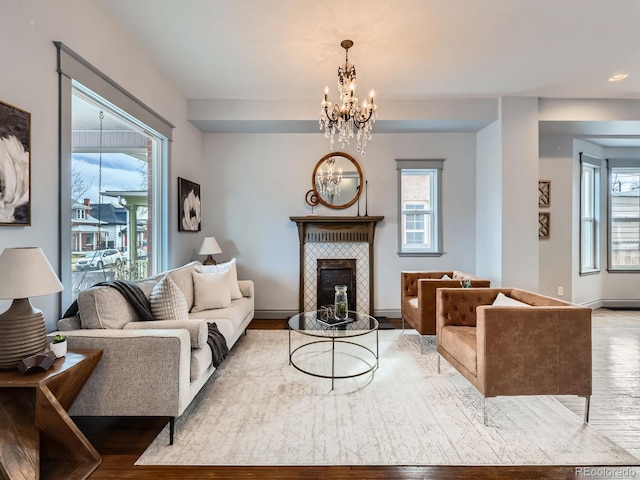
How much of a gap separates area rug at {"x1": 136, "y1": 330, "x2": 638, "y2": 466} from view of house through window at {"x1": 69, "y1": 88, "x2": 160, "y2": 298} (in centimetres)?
144

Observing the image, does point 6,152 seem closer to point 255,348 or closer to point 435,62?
point 255,348

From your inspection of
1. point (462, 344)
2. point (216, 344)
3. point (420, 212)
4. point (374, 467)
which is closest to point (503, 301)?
point (462, 344)

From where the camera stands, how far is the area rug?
173 centimetres

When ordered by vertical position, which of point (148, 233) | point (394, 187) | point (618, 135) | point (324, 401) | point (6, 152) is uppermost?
point (618, 135)

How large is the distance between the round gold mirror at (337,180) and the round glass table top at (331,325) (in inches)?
76.4

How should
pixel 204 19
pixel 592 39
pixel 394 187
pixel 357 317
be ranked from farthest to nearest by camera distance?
pixel 394 187 < pixel 357 317 < pixel 592 39 < pixel 204 19

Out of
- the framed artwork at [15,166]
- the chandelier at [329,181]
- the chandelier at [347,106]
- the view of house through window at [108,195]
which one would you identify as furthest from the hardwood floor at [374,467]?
the chandelier at [329,181]

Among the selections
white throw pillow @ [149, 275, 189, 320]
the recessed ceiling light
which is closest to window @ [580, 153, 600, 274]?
the recessed ceiling light

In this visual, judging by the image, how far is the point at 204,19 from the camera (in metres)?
2.49

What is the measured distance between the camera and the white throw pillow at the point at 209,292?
3.09m

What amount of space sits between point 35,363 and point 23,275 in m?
0.44

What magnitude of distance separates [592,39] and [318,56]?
252 centimetres

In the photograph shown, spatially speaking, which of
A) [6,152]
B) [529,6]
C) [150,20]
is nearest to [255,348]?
[6,152]

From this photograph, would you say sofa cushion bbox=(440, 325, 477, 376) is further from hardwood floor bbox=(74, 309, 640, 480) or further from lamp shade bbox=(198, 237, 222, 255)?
lamp shade bbox=(198, 237, 222, 255)
